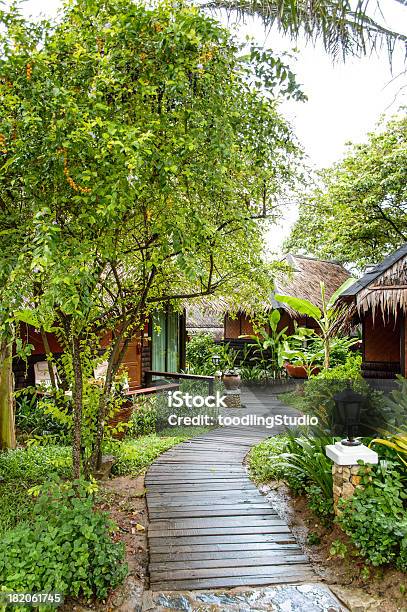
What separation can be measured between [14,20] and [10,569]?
3.78 metres

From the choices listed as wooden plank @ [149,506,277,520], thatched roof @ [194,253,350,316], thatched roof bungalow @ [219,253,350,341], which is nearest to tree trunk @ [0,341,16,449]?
wooden plank @ [149,506,277,520]

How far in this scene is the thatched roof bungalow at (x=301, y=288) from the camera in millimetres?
14289

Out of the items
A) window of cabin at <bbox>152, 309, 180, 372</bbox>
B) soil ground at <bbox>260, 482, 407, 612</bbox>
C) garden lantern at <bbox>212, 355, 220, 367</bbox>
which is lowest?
soil ground at <bbox>260, 482, 407, 612</bbox>

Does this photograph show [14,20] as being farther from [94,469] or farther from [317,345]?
[317,345]

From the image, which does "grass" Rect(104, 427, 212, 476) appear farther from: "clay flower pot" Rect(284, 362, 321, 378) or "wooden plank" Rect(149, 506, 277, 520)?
"clay flower pot" Rect(284, 362, 321, 378)

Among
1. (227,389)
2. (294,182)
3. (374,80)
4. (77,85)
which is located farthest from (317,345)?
(77,85)

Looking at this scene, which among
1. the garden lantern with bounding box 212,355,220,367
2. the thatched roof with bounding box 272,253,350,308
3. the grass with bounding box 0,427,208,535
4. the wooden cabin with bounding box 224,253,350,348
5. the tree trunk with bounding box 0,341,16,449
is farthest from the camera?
the thatched roof with bounding box 272,253,350,308

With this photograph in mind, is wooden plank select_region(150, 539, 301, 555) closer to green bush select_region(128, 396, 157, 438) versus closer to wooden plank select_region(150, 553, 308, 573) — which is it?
wooden plank select_region(150, 553, 308, 573)

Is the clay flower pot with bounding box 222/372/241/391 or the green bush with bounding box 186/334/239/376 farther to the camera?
the green bush with bounding box 186/334/239/376

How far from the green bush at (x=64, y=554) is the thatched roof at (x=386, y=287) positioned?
5508 mm

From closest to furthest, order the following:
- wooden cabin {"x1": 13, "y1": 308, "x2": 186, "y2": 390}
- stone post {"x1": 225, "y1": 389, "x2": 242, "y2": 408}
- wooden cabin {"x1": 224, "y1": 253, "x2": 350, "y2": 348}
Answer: wooden cabin {"x1": 13, "y1": 308, "x2": 186, "y2": 390} < stone post {"x1": 225, "y1": 389, "x2": 242, "y2": 408} < wooden cabin {"x1": 224, "y1": 253, "x2": 350, "y2": 348}

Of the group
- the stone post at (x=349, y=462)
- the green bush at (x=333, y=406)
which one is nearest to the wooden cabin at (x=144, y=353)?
the green bush at (x=333, y=406)

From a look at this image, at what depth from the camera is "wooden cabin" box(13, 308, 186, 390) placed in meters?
8.49

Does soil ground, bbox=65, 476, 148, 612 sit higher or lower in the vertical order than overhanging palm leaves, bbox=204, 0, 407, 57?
lower
